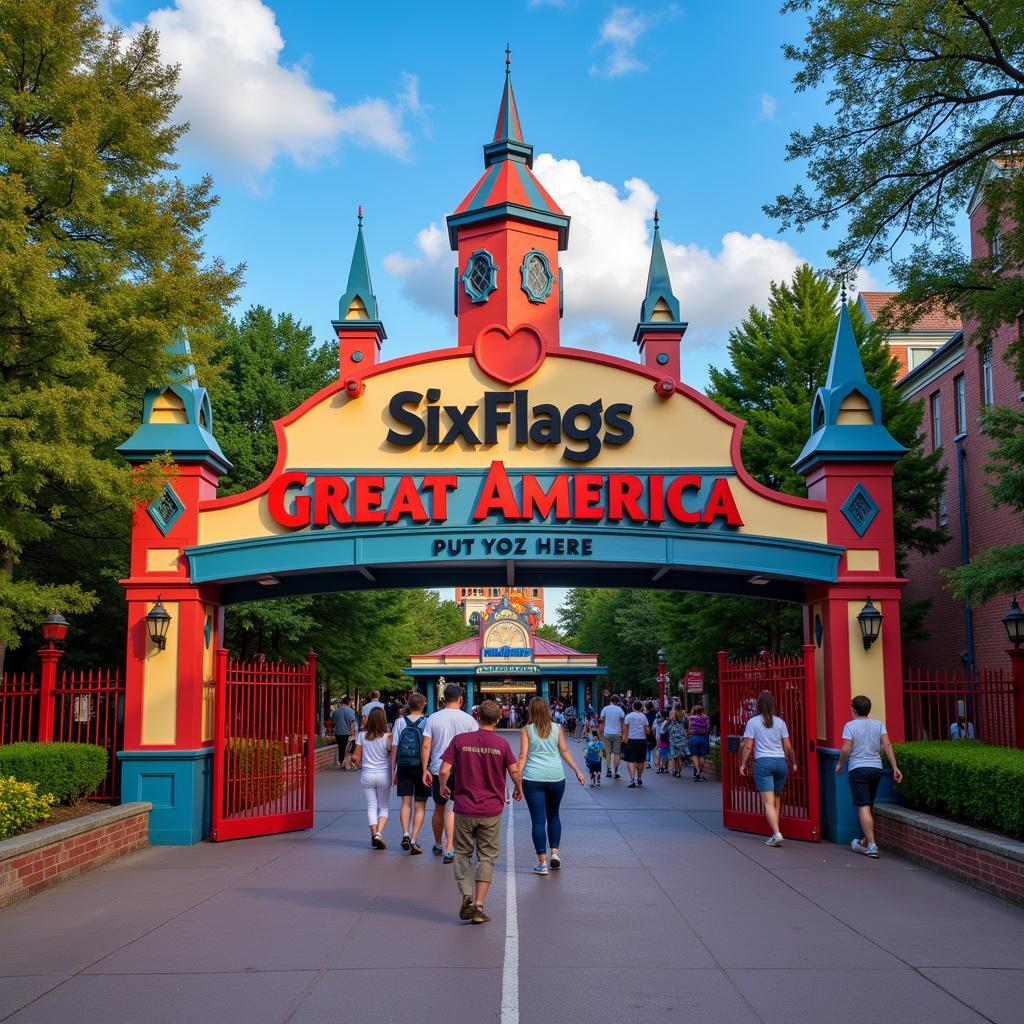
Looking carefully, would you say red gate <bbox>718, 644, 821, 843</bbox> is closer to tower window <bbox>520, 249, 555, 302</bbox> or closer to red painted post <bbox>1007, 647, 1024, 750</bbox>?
red painted post <bbox>1007, 647, 1024, 750</bbox>

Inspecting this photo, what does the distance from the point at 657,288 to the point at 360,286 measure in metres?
5.27

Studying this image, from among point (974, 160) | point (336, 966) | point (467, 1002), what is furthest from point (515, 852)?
point (974, 160)

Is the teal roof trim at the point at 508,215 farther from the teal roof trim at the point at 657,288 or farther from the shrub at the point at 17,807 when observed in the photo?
the shrub at the point at 17,807

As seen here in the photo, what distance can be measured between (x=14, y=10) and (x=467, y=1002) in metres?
12.5

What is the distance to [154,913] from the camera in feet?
31.2

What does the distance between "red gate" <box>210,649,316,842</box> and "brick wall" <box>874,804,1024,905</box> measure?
7.34 metres

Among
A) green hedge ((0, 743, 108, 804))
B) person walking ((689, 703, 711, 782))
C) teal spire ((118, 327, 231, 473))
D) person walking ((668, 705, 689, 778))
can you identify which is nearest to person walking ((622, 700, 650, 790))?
person walking ((689, 703, 711, 782))

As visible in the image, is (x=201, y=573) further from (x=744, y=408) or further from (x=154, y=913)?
(x=744, y=408)

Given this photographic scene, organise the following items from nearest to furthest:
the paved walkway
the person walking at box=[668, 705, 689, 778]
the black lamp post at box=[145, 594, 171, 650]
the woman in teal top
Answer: the paved walkway < the woman in teal top < the black lamp post at box=[145, 594, 171, 650] < the person walking at box=[668, 705, 689, 778]

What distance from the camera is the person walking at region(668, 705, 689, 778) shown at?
83.0 feet

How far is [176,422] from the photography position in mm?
15289

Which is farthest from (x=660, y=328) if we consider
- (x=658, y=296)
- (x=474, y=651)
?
(x=474, y=651)

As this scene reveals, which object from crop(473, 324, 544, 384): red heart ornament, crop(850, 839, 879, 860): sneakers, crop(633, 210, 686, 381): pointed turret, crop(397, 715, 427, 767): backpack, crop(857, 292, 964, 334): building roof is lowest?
crop(850, 839, 879, 860): sneakers

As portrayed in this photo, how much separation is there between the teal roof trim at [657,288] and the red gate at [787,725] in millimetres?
6229
